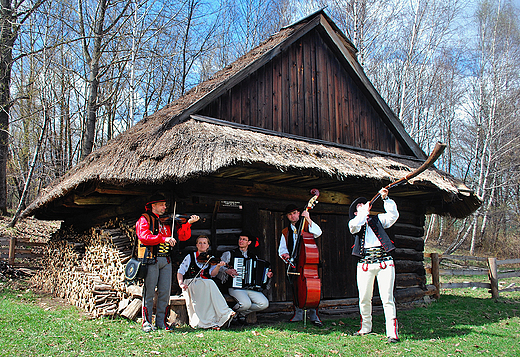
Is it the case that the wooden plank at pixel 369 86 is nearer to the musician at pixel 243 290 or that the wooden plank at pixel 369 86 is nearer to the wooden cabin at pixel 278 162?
A: the wooden cabin at pixel 278 162

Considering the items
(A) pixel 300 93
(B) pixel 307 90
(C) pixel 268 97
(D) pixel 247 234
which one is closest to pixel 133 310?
(D) pixel 247 234

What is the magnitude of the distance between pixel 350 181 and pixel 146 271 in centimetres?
354

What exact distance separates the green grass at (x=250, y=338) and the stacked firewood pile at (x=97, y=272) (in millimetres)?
312

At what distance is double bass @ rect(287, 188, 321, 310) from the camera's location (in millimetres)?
5582

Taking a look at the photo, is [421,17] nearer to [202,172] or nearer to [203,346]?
[202,172]

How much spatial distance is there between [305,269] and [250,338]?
1.18 meters

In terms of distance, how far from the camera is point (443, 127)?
24.3m

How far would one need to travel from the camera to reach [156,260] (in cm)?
548

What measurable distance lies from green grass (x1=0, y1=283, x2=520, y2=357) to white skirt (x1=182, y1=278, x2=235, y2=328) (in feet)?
0.70

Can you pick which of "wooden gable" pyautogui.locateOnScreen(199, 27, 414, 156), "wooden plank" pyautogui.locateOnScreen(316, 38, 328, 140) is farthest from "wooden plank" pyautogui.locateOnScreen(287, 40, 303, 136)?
"wooden plank" pyautogui.locateOnScreen(316, 38, 328, 140)

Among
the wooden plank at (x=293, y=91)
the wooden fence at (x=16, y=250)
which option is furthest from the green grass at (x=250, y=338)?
the wooden fence at (x=16, y=250)

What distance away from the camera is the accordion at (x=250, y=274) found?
607 centimetres

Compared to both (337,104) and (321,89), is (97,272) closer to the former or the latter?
(321,89)

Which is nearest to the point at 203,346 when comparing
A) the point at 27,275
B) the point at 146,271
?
the point at 146,271
